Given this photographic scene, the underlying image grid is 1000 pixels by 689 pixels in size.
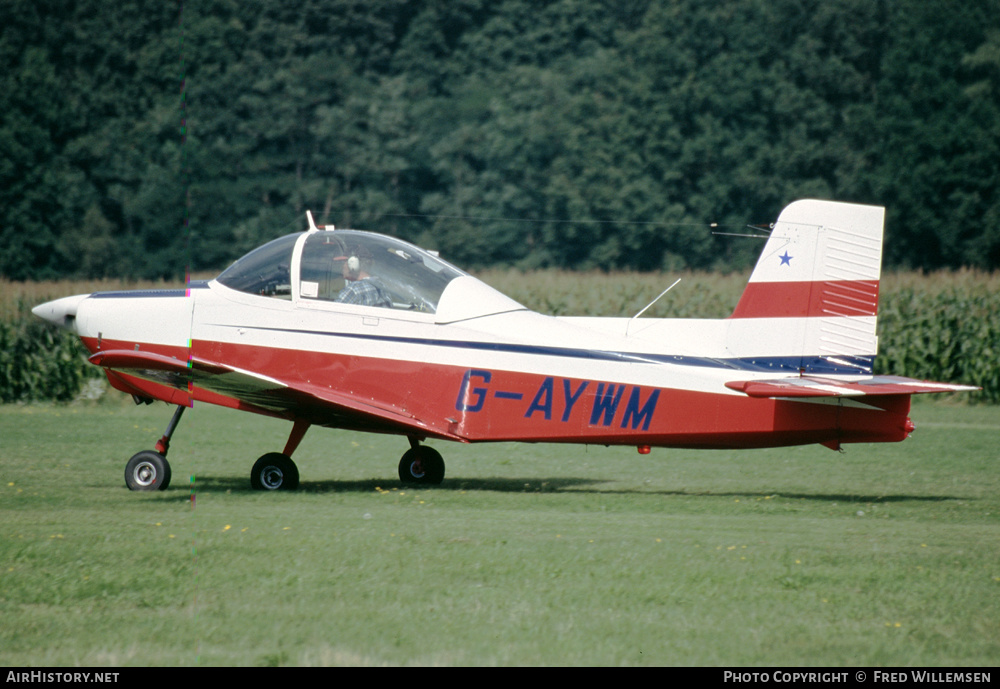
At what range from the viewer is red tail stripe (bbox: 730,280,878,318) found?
9602mm

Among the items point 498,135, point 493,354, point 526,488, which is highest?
point 498,135

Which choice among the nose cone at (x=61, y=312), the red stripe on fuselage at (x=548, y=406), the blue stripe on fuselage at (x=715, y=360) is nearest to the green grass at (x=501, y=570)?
the red stripe on fuselage at (x=548, y=406)

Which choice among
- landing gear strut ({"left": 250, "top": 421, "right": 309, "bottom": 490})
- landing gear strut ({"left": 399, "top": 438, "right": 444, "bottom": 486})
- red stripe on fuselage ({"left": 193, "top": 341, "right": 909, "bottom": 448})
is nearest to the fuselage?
red stripe on fuselage ({"left": 193, "top": 341, "right": 909, "bottom": 448})

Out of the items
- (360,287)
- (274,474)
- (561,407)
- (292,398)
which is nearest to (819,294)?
(561,407)

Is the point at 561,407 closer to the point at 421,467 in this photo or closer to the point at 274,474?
the point at 421,467

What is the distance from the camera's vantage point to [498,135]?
157ft

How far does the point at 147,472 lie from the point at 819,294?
637cm

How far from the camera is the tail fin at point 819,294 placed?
9.60 meters

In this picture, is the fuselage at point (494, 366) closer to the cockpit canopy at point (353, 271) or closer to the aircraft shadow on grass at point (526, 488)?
the cockpit canopy at point (353, 271)

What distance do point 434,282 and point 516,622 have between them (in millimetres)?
5092

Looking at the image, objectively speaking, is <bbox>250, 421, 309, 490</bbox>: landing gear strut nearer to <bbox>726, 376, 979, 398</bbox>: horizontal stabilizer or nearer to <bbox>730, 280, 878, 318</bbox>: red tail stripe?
<bbox>726, 376, 979, 398</bbox>: horizontal stabilizer

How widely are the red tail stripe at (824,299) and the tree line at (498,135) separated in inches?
1328

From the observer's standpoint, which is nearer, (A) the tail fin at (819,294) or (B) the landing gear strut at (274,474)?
(A) the tail fin at (819,294)

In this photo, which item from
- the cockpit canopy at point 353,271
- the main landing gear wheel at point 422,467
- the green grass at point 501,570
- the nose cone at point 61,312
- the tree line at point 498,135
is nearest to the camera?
the green grass at point 501,570
